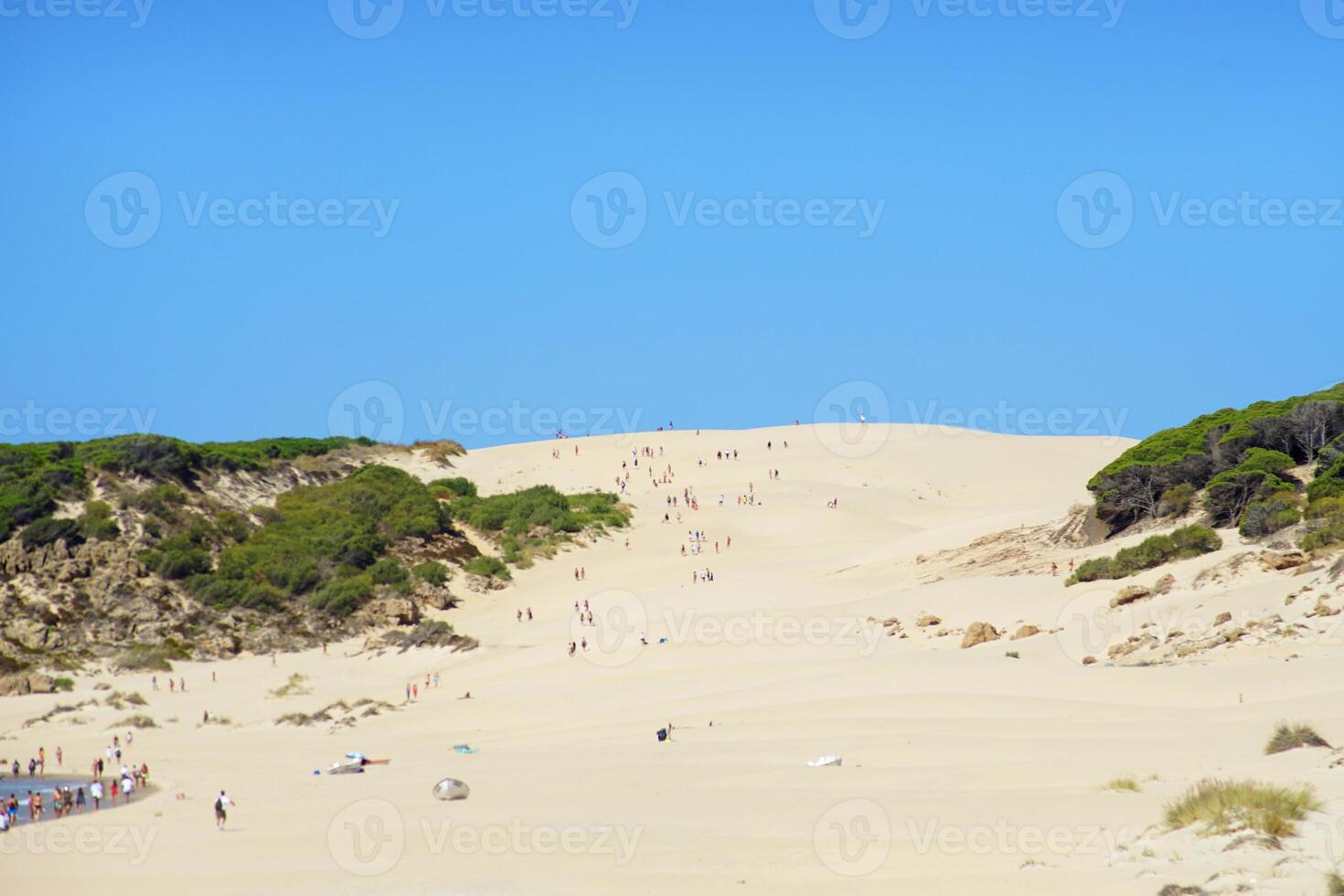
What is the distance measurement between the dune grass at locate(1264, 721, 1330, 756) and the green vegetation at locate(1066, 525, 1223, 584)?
16.2 metres

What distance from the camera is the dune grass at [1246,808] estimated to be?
11.9 meters

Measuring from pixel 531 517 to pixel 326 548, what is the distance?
463 inches

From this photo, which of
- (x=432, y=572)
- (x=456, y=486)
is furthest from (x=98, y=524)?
(x=456, y=486)

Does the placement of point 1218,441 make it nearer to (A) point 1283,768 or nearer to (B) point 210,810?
(A) point 1283,768

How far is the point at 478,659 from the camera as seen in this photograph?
3769cm

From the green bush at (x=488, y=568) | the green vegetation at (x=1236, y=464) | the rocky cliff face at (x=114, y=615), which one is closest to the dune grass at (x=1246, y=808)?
the green vegetation at (x=1236, y=464)

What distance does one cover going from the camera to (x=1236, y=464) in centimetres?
3703

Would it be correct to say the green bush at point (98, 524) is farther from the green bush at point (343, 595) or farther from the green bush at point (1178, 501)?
the green bush at point (1178, 501)

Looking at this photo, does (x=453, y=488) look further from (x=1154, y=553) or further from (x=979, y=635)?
(x=1154, y=553)

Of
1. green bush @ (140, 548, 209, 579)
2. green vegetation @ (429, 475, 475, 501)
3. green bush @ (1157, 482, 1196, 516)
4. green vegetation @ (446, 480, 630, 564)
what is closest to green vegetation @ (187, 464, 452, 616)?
green bush @ (140, 548, 209, 579)

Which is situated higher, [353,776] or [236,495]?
[236,495]

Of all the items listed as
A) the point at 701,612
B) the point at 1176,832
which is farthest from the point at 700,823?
the point at 701,612

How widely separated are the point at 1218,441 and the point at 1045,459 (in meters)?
49.2

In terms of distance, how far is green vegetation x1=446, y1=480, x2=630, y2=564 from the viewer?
54500 millimetres
